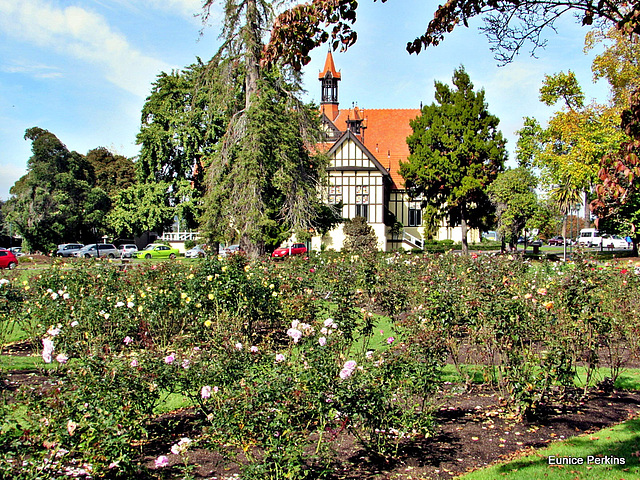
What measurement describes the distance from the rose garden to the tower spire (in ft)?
149

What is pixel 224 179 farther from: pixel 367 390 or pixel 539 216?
pixel 539 216

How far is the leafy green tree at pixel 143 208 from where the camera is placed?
35062mm

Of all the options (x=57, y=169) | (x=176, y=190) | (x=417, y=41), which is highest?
(x=57, y=169)

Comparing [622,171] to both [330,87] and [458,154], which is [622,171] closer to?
[458,154]

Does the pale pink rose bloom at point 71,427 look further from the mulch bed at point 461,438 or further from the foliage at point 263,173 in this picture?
the foliage at point 263,173

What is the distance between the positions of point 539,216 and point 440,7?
29.9 meters

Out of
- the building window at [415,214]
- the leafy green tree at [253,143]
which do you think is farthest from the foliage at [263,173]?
the building window at [415,214]

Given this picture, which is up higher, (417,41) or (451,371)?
(417,41)

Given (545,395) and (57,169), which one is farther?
(57,169)

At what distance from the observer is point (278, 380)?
3.70 metres

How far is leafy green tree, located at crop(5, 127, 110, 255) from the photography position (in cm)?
4338

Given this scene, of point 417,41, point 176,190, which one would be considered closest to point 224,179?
point 417,41

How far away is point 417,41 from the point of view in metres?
4.25

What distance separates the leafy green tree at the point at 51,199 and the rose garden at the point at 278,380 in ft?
129
